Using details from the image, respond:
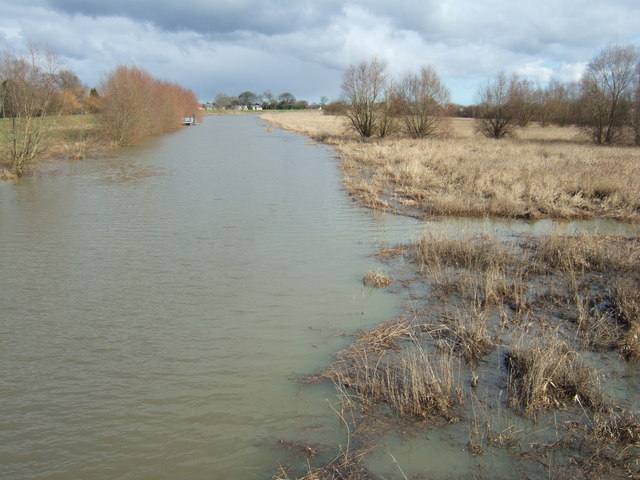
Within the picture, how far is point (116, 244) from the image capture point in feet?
30.4

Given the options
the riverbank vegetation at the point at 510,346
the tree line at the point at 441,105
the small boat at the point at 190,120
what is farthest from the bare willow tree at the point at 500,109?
the small boat at the point at 190,120

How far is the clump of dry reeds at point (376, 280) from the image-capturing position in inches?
285

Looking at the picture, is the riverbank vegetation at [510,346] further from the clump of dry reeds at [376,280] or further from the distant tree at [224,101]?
the distant tree at [224,101]

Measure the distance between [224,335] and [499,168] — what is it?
15166mm

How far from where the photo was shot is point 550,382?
14.0 feet

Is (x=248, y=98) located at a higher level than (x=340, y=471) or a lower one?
higher

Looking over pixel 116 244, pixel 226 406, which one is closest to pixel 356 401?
pixel 226 406

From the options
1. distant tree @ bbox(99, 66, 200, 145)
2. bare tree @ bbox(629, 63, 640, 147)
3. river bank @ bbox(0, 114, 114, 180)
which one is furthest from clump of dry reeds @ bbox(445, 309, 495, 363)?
distant tree @ bbox(99, 66, 200, 145)

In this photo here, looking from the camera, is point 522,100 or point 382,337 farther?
point 522,100

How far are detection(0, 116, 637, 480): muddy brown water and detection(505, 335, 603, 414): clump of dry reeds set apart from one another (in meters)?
1.12

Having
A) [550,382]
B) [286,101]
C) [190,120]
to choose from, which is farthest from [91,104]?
[286,101]

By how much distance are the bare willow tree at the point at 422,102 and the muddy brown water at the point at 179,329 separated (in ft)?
78.3

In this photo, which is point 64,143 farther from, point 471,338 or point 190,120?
point 190,120

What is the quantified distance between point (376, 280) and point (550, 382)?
336 centimetres
